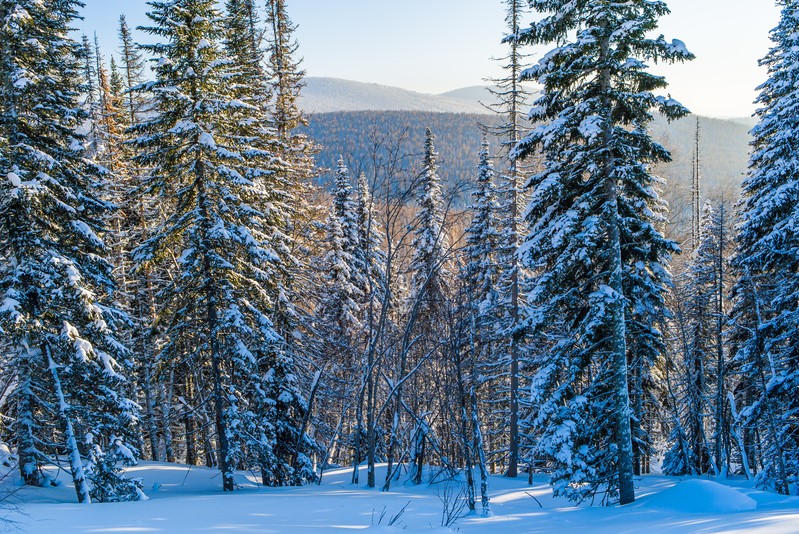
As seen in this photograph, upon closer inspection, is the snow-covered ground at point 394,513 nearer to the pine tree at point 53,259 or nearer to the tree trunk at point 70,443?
the tree trunk at point 70,443

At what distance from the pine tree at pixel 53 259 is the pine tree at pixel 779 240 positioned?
63.1ft

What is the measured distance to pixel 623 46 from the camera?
34.0 feet

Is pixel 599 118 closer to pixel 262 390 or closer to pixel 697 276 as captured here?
pixel 262 390

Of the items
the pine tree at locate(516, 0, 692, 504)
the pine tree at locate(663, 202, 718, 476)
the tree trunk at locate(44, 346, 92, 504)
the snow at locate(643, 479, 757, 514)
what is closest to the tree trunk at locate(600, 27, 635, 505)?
the pine tree at locate(516, 0, 692, 504)

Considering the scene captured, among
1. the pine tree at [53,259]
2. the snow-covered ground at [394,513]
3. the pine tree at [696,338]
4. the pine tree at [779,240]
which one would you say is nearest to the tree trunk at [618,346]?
the snow-covered ground at [394,513]

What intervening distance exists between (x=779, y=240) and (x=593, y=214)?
7.49 meters

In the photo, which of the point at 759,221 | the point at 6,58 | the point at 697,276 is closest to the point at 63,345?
the point at 6,58

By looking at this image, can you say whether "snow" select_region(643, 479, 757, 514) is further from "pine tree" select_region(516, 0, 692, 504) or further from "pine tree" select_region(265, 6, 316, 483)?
"pine tree" select_region(265, 6, 316, 483)

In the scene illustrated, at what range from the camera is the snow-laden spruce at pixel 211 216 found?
14.4 meters

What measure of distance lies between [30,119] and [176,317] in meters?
6.64

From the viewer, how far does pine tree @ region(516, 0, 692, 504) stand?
10.4 m

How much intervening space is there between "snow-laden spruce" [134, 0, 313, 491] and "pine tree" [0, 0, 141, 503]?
1.72 m

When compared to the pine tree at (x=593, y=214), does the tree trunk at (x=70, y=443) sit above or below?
below

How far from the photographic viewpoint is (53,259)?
12742mm
